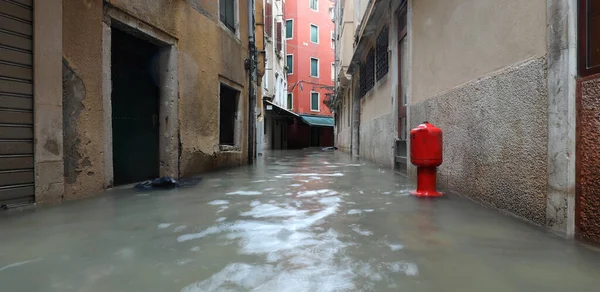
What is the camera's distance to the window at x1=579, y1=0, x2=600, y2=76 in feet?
7.53

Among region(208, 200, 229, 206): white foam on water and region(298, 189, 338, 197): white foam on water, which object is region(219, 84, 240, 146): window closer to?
region(298, 189, 338, 197): white foam on water

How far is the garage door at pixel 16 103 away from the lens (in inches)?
142

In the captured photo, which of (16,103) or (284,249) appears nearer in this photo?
(284,249)

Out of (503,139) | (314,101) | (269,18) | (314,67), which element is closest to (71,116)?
(503,139)

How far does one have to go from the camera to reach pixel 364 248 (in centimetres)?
242

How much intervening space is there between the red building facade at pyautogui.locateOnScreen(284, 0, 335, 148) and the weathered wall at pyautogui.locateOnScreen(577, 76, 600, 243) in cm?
2909

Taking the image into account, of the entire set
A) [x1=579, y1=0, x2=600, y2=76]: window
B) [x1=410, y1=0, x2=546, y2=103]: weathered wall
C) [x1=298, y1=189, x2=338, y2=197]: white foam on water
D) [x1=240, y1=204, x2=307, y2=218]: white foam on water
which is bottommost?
[x1=240, y1=204, x2=307, y2=218]: white foam on water

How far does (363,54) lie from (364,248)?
38.2ft

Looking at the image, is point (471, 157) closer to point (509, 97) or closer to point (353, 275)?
point (509, 97)

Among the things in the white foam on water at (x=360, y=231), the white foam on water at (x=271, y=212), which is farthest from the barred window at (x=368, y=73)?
the white foam on water at (x=360, y=231)

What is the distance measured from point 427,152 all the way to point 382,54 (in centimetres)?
590

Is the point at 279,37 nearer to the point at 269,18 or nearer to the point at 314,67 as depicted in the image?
the point at 269,18

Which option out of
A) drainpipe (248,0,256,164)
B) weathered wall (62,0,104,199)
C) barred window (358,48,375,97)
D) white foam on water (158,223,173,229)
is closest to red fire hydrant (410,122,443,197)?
white foam on water (158,223,173,229)

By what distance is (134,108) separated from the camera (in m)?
6.14
